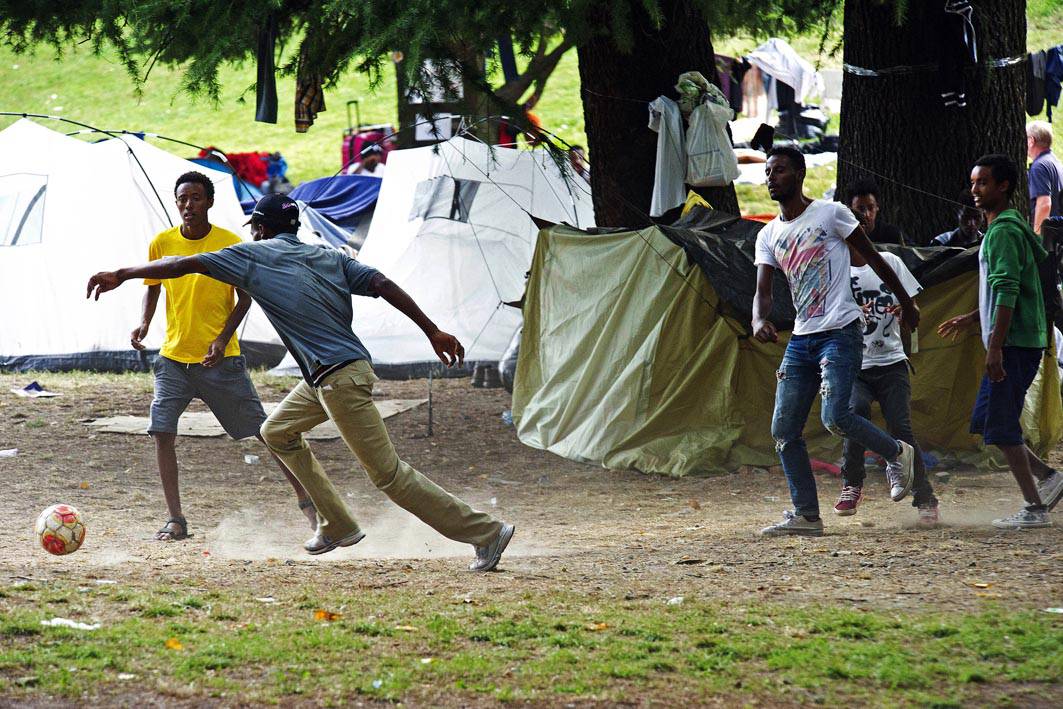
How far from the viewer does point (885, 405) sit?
680cm

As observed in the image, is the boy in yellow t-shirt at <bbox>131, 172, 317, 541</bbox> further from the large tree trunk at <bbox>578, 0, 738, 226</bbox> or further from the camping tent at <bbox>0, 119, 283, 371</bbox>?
the camping tent at <bbox>0, 119, 283, 371</bbox>

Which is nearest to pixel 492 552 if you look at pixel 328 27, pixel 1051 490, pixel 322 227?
pixel 1051 490

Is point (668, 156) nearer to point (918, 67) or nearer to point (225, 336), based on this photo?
point (918, 67)


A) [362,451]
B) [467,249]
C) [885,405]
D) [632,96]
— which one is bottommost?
[885,405]

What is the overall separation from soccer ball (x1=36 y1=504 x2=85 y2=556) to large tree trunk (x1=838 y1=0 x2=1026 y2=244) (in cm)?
576

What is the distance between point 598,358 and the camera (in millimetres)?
9039

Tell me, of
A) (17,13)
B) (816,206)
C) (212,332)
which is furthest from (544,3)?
(17,13)

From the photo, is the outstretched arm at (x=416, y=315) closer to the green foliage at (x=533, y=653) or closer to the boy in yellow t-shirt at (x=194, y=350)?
the green foliage at (x=533, y=653)

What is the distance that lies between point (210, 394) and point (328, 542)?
129cm

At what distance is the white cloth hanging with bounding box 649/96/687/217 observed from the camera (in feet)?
30.8

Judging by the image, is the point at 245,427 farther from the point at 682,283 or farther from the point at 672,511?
the point at 682,283

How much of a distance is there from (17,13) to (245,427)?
11.8 feet

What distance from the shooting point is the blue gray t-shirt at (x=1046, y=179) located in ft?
35.7

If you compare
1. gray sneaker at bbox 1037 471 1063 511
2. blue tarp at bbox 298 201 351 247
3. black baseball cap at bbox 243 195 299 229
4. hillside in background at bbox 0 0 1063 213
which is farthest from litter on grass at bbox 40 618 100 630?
hillside in background at bbox 0 0 1063 213
